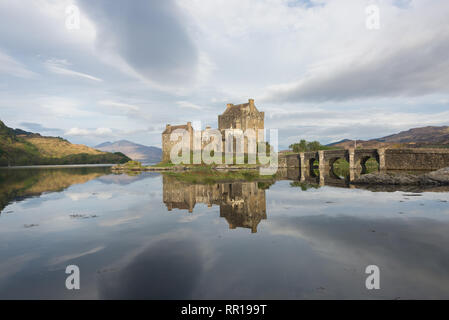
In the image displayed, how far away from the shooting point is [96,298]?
5.73m

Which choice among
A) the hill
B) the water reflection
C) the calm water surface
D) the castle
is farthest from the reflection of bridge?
the hill

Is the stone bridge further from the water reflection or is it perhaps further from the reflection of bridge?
the water reflection

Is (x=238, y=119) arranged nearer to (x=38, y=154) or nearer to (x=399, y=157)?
(x=399, y=157)

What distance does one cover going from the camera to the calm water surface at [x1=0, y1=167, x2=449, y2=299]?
600 cm

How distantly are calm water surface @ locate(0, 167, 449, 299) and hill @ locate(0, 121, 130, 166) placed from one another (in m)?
162

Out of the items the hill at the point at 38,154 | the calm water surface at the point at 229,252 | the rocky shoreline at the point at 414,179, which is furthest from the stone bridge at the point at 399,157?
the hill at the point at 38,154

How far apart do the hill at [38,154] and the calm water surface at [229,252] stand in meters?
162

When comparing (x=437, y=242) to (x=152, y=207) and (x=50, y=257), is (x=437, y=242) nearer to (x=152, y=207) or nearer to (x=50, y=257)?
(x=50, y=257)

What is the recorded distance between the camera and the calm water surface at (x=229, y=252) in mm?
6004

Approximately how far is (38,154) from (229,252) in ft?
687

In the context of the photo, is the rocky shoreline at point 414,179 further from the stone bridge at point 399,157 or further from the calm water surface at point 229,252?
the stone bridge at point 399,157

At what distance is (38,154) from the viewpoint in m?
169

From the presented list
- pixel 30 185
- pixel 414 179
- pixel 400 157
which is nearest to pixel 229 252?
pixel 414 179
